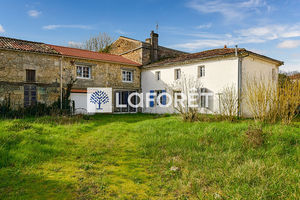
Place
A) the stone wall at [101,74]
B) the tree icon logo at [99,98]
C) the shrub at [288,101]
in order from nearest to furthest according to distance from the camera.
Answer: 1. the shrub at [288,101]
2. the stone wall at [101,74]
3. the tree icon logo at [99,98]

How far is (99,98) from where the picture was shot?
16453 mm

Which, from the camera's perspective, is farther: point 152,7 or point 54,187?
point 152,7

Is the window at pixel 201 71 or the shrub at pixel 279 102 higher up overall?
the window at pixel 201 71

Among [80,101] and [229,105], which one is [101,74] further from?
[229,105]

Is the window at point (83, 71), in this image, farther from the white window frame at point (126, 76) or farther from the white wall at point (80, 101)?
the white window frame at point (126, 76)

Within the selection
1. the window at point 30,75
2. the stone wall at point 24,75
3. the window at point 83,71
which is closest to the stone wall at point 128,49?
the window at point 83,71

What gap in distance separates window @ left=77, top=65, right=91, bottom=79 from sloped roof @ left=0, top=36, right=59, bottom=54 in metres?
2.16

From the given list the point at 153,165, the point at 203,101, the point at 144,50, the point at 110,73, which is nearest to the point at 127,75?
the point at 110,73

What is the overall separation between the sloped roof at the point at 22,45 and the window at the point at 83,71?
216cm

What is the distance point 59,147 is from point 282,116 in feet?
27.5

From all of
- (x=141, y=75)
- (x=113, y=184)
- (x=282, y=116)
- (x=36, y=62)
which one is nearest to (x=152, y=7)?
(x=141, y=75)

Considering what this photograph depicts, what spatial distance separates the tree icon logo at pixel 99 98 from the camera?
52.7 feet

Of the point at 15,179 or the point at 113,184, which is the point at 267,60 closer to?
the point at 113,184

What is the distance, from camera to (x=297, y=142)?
5.96m
